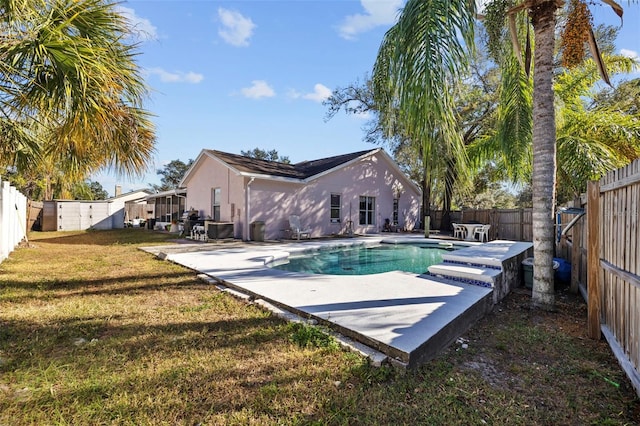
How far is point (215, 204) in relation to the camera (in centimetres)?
1581

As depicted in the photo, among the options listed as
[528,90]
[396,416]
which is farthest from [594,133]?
[396,416]

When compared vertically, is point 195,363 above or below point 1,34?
below

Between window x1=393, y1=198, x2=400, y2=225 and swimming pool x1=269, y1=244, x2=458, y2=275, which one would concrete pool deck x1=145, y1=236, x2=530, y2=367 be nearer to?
swimming pool x1=269, y1=244, x2=458, y2=275

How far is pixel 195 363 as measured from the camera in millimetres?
2914

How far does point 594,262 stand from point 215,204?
14.8 metres

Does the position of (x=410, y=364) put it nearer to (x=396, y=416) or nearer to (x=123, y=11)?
(x=396, y=416)

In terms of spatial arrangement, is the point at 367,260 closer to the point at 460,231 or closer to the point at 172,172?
the point at 460,231

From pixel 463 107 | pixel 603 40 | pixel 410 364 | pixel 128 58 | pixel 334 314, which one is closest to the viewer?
pixel 410 364

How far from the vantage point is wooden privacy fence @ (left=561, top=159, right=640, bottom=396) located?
2789mm

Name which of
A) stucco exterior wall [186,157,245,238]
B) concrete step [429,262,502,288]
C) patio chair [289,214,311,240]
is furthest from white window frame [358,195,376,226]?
concrete step [429,262,502,288]

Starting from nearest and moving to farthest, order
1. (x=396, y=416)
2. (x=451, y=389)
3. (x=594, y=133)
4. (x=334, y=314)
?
(x=396, y=416) → (x=451, y=389) → (x=334, y=314) → (x=594, y=133)

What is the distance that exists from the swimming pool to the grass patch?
4.01 metres

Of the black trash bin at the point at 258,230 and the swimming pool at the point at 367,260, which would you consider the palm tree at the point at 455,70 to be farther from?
the black trash bin at the point at 258,230

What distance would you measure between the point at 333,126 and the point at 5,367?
21.6m
